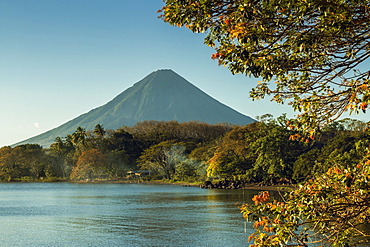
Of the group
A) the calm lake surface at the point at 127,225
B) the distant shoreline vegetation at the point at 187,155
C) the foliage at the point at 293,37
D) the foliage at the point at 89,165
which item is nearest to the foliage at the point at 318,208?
the foliage at the point at 293,37

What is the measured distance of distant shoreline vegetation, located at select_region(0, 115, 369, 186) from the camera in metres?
35.1

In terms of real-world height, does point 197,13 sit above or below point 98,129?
below

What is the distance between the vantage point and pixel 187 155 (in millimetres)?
53656

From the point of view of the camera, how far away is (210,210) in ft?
76.9

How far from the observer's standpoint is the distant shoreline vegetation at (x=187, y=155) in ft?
115

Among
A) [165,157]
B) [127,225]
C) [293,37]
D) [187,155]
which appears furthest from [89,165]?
[293,37]

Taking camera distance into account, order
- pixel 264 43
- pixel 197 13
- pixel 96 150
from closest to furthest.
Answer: pixel 197 13 → pixel 264 43 → pixel 96 150

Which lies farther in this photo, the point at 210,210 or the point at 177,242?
the point at 210,210

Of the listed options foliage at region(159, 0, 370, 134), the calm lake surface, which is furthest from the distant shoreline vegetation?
foliage at region(159, 0, 370, 134)

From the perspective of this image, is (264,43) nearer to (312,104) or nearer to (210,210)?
(312,104)

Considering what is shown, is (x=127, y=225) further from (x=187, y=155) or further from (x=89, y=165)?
(x=89, y=165)

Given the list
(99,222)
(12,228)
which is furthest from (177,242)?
(12,228)

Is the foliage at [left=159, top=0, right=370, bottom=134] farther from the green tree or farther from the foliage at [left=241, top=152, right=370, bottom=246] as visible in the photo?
the green tree

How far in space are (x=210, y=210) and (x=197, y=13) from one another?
65.5 ft
